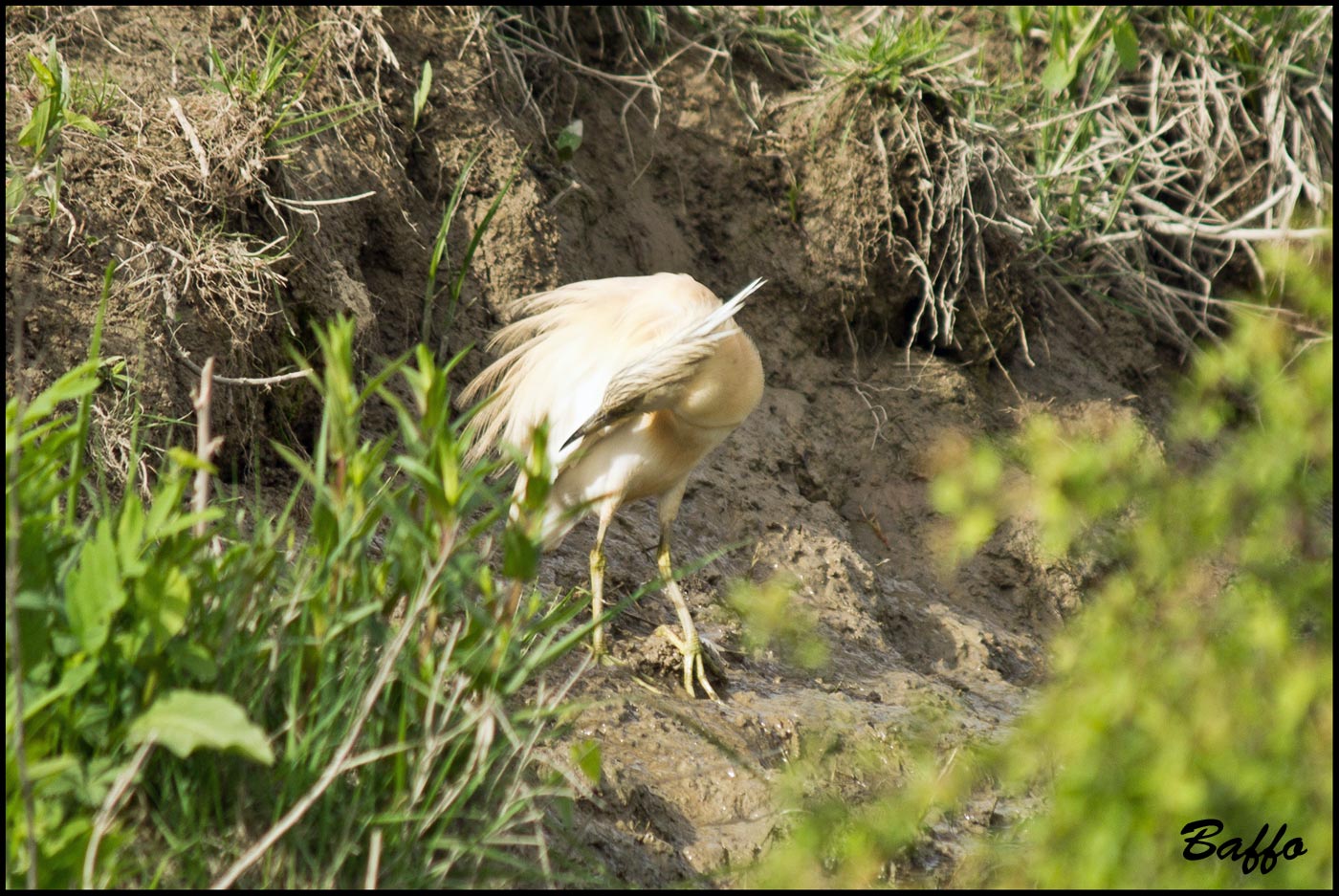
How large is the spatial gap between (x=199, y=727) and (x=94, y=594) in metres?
0.29

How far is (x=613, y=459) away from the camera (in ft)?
13.9

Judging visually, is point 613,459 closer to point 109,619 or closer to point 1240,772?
point 109,619

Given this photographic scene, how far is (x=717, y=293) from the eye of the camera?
587 cm

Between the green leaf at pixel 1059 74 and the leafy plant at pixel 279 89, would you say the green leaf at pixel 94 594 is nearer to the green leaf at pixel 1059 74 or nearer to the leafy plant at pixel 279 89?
the leafy plant at pixel 279 89

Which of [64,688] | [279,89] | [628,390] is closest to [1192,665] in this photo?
[64,688]

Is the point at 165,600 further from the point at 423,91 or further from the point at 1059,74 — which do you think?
the point at 1059,74

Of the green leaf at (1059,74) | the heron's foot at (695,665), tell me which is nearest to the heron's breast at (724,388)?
the heron's foot at (695,665)

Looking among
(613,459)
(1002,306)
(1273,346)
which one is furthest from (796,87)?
(1273,346)

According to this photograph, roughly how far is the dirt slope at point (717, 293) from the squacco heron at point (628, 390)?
17.6 inches

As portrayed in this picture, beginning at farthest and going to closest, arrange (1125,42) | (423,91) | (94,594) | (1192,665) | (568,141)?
(1125,42) < (568,141) < (423,91) < (94,594) < (1192,665)

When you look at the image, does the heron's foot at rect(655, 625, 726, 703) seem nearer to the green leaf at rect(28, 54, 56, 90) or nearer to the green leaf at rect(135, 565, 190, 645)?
the green leaf at rect(135, 565, 190, 645)

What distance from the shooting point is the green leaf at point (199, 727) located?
1787mm

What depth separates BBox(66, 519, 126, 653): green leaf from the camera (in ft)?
6.21

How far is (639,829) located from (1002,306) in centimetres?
391
